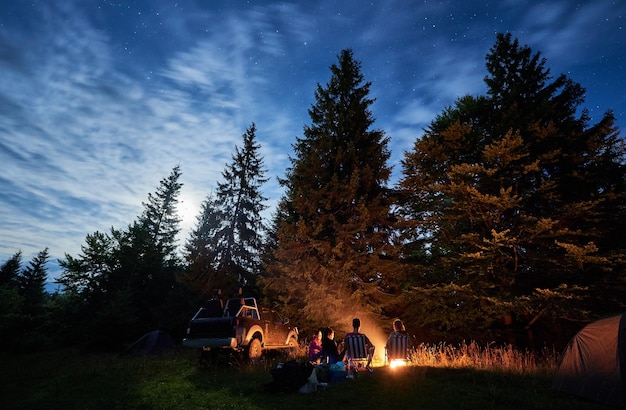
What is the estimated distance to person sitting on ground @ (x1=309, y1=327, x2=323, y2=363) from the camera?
9547mm

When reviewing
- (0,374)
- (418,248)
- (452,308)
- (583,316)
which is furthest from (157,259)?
(583,316)

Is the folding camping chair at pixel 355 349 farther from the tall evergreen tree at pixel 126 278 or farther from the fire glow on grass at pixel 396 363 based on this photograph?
the tall evergreen tree at pixel 126 278

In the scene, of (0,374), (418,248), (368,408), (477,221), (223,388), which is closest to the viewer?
(368,408)

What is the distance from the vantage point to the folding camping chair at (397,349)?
29.1 feet

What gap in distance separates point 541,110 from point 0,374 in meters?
23.4

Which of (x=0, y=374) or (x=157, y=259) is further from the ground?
(x=157, y=259)

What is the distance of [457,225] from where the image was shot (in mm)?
13820

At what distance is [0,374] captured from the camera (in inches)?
467

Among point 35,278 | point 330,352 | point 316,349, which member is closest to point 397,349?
point 330,352

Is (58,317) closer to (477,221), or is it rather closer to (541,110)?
(477,221)

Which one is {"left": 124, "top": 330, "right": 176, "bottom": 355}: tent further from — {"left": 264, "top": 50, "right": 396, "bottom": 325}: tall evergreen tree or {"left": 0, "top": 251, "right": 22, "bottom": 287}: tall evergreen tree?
{"left": 0, "top": 251, "right": 22, "bottom": 287}: tall evergreen tree

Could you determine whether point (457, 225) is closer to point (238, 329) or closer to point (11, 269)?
point (238, 329)

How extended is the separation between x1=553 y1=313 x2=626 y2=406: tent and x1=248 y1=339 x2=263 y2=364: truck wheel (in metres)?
8.66

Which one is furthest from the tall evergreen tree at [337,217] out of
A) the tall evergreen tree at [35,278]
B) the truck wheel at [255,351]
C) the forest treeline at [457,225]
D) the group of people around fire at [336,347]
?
the tall evergreen tree at [35,278]
